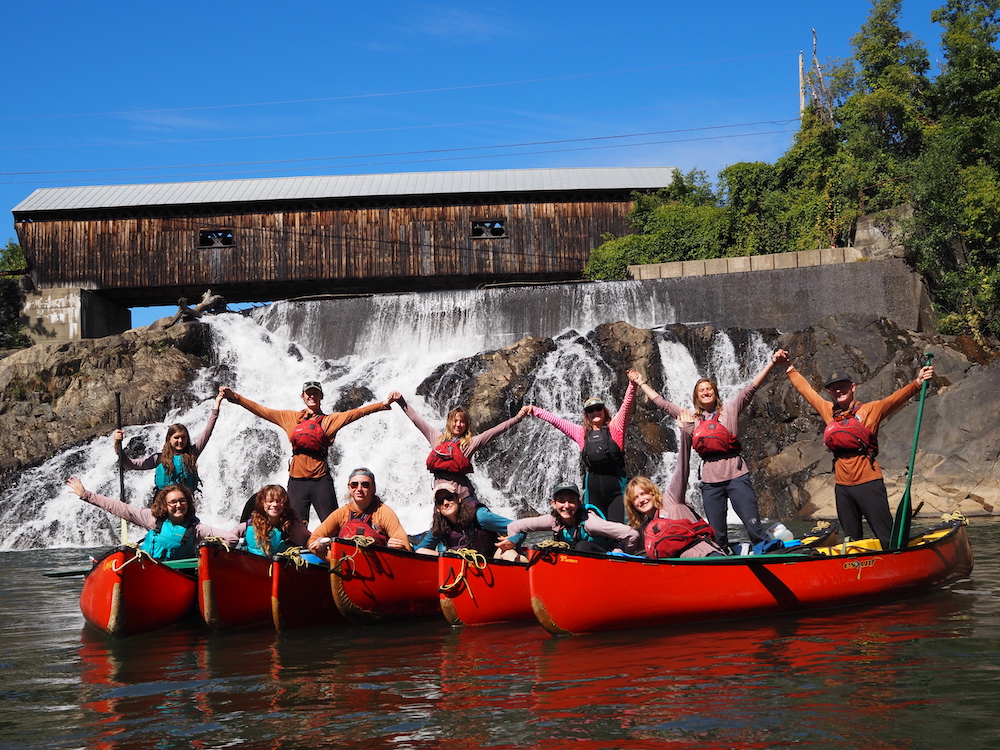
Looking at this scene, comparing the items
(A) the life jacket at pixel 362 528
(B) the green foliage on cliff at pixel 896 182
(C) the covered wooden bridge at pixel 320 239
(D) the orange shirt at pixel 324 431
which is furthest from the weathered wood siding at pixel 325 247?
(A) the life jacket at pixel 362 528

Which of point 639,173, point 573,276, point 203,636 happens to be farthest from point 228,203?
point 203,636

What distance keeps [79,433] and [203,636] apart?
1704cm

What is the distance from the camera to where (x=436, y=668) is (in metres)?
6.26

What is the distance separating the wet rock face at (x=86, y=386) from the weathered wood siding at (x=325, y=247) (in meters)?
8.06

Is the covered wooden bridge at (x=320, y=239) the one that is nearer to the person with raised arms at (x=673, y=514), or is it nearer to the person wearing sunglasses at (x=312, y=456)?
the person wearing sunglasses at (x=312, y=456)

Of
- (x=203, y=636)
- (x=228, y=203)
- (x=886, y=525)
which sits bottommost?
(x=203, y=636)

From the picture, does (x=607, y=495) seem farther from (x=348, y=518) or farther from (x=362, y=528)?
(x=348, y=518)

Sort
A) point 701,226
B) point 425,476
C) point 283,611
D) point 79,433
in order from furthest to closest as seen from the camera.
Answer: point 701,226, point 79,433, point 425,476, point 283,611

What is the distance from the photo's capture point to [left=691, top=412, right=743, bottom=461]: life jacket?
787cm

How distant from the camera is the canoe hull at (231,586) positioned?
7.58m

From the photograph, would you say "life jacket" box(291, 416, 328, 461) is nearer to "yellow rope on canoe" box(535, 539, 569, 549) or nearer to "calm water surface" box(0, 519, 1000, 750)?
"calm water surface" box(0, 519, 1000, 750)

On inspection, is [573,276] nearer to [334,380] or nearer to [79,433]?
[334,380]

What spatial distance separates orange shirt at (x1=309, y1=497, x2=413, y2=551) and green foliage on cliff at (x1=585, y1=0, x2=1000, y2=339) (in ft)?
61.0

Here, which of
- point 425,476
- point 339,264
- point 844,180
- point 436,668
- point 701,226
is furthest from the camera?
point 339,264
